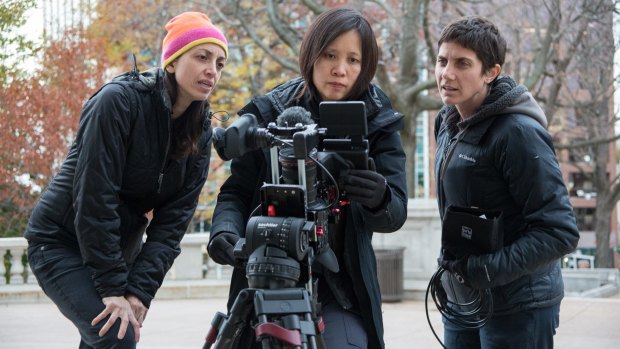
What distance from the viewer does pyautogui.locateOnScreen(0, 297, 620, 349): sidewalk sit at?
9523 mm

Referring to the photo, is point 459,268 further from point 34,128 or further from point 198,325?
point 34,128

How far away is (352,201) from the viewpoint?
3.46m

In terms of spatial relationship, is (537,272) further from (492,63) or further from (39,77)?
(39,77)

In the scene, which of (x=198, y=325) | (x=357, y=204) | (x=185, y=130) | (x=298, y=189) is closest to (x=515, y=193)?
(x=357, y=204)

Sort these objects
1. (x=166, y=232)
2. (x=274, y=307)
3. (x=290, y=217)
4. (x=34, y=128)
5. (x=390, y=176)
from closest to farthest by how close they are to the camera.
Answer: (x=274, y=307), (x=290, y=217), (x=390, y=176), (x=166, y=232), (x=34, y=128)

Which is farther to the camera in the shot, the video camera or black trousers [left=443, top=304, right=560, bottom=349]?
black trousers [left=443, top=304, right=560, bottom=349]

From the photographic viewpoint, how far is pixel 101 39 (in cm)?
2173

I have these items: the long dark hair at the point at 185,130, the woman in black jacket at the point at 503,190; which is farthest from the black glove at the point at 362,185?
the long dark hair at the point at 185,130

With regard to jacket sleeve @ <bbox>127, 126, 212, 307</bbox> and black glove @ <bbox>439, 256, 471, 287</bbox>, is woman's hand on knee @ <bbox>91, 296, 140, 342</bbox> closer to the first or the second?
jacket sleeve @ <bbox>127, 126, 212, 307</bbox>

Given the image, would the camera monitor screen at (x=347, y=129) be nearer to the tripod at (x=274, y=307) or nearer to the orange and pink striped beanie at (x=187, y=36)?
the tripod at (x=274, y=307)

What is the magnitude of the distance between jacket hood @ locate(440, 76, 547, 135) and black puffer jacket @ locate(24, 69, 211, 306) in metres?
1.19

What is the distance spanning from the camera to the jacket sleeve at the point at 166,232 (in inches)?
154

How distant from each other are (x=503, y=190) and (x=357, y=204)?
61cm

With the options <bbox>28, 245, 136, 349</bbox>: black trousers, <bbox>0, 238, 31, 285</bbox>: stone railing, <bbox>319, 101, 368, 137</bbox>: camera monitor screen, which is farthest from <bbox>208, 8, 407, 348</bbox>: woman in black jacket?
<bbox>0, 238, 31, 285</bbox>: stone railing
